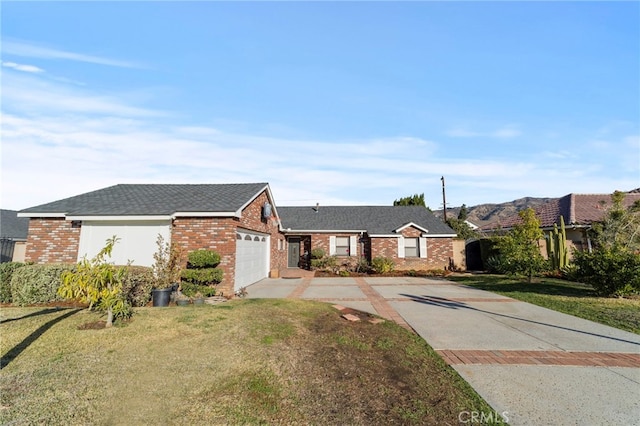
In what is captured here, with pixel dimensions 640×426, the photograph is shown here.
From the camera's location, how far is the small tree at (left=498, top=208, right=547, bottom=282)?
46.7ft

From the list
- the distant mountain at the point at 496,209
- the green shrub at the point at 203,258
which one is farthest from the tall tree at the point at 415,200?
the distant mountain at the point at 496,209

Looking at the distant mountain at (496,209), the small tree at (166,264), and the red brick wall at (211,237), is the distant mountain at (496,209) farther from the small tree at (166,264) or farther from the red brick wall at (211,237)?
the small tree at (166,264)

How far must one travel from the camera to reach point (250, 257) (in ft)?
45.6

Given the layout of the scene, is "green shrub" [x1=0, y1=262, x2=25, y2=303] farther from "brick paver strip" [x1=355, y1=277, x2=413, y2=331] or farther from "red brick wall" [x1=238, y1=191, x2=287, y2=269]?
"brick paver strip" [x1=355, y1=277, x2=413, y2=331]

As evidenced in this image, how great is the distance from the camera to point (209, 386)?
3990 mm

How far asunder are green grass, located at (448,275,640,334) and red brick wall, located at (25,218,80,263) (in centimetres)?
1833

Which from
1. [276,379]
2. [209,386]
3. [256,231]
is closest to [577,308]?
[276,379]

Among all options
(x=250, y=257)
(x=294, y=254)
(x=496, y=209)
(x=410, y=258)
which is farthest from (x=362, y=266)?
(x=496, y=209)

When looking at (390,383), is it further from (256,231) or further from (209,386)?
(256,231)

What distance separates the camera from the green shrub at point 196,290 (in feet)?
33.3

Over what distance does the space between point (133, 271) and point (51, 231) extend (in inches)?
259

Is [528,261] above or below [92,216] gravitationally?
below

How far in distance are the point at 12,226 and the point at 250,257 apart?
21971 millimetres

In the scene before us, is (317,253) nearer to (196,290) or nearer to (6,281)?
(196,290)
